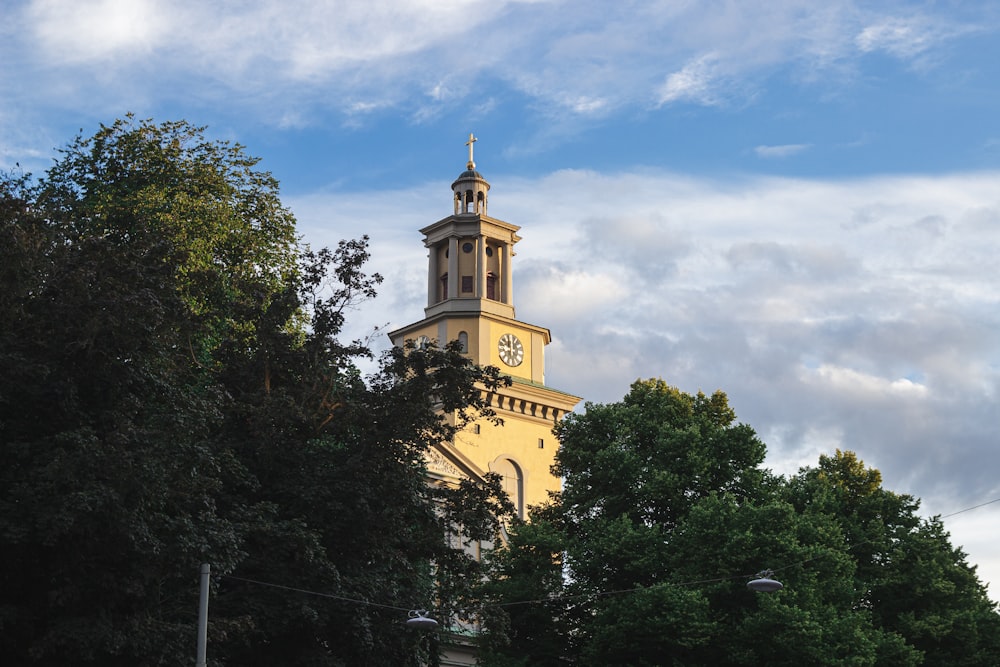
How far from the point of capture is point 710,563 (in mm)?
38969

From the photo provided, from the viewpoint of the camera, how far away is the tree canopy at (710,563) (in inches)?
1495

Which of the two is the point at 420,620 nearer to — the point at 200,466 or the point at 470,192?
the point at 200,466

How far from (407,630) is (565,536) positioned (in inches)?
494

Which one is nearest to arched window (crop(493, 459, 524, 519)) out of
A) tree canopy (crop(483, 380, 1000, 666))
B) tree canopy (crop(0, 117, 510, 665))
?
tree canopy (crop(483, 380, 1000, 666))

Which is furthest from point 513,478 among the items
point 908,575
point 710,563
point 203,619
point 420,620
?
point 203,619

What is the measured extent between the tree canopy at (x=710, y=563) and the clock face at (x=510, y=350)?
24.1 m

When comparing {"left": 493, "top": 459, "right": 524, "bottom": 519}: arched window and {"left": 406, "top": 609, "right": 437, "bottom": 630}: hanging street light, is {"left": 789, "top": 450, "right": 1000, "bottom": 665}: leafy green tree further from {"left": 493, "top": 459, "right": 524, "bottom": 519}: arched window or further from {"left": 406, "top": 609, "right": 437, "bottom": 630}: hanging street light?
{"left": 493, "top": 459, "right": 524, "bottom": 519}: arched window

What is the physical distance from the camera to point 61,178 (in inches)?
1732

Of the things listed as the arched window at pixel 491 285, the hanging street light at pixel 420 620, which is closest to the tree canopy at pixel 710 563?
the hanging street light at pixel 420 620

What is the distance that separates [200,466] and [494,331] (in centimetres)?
4316

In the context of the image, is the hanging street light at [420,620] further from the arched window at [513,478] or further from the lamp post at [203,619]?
the arched window at [513,478]

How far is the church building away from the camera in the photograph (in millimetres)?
68938

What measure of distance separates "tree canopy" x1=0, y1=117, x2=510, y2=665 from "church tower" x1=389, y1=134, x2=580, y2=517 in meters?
31.2

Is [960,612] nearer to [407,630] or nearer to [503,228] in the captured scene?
[407,630]
